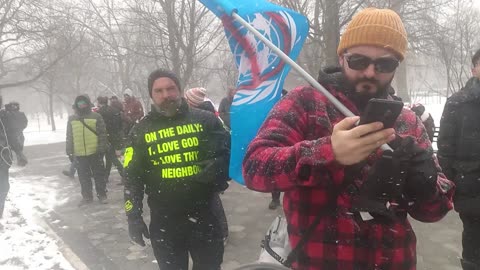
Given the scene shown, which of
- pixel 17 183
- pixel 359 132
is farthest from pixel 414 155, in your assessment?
pixel 17 183

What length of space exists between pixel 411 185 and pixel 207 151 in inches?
70.9

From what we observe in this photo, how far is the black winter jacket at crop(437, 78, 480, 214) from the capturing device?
3.05 metres

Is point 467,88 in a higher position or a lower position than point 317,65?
lower

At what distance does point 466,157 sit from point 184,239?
225 cm

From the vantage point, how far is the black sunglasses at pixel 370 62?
1472mm

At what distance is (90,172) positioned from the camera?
705 cm

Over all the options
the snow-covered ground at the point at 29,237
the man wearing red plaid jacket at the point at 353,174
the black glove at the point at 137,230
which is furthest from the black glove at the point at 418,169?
the snow-covered ground at the point at 29,237

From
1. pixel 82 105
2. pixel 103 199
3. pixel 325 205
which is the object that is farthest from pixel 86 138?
pixel 325 205

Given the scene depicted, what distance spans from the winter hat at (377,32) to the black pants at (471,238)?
2.13 meters

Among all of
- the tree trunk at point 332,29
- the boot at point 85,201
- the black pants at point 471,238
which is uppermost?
the tree trunk at point 332,29

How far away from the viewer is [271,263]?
5.00ft

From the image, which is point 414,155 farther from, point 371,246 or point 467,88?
point 467,88

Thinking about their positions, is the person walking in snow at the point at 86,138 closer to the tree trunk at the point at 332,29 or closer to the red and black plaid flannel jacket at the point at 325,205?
the tree trunk at the point at 332,29

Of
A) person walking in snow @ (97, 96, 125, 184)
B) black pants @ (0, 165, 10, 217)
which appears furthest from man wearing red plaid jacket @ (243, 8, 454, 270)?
person walking in snow @ (97, 96, 125, 184)
